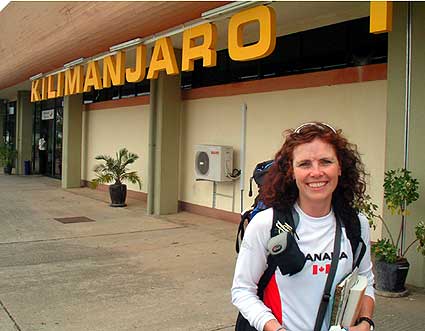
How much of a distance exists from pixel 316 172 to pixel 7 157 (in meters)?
19.8

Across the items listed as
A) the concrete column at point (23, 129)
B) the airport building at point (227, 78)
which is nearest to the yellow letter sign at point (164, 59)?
the airport building at point (227, 78)

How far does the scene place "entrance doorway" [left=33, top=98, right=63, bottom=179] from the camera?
1831 centimetres

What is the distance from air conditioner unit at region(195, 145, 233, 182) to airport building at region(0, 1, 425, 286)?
3cm

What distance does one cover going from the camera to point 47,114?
19.3 meters

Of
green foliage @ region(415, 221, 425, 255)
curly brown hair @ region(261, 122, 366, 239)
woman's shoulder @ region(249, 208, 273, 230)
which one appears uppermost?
curly brown hair @ region(261, 122, 366, 239)

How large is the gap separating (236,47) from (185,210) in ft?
17.2

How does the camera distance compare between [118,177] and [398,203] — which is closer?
[398,203]

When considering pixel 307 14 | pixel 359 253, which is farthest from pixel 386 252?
pixel 307 14

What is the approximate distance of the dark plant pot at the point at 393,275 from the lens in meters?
5.09

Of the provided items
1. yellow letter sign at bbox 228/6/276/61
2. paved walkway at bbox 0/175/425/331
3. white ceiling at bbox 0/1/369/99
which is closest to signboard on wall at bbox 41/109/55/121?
paved walkway at bbox 0/175/425/331

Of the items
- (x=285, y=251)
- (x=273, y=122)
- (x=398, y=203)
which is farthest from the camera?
(x=273, y=122)

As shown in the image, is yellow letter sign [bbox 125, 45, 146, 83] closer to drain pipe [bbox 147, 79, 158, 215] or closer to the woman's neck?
drain pipe [bbox 147, 79, 158, 215]

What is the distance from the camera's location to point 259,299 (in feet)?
6.45

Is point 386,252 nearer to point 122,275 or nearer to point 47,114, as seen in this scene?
point 122,275
